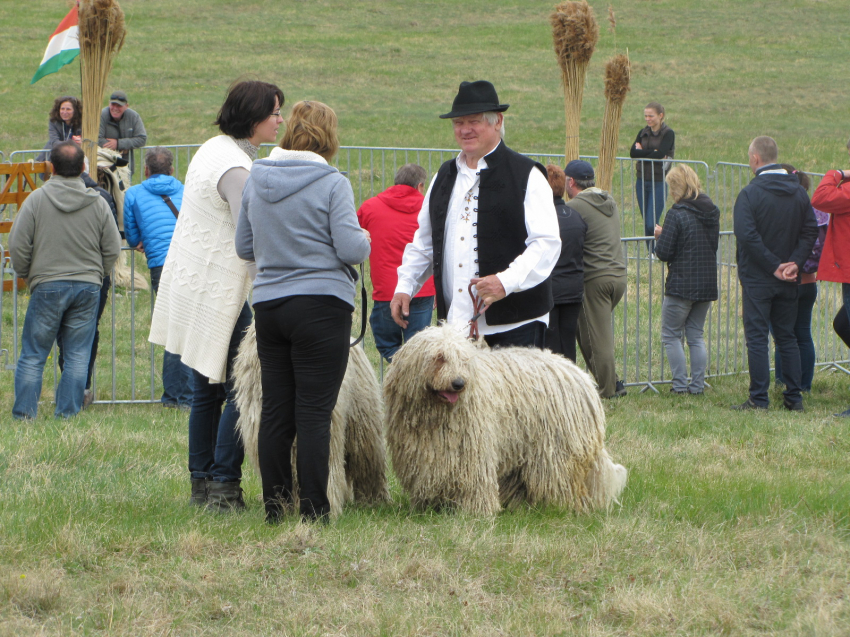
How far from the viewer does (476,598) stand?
380 cm

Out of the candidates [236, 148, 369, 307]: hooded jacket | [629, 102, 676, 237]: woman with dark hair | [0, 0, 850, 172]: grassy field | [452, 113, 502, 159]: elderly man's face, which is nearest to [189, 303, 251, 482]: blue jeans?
[236, 148, 369, 307]: hooded jacket

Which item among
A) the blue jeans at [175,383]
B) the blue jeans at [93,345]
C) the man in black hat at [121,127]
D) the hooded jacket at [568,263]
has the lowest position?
the blue jeans at [175,383]

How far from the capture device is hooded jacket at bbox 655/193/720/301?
859 centimetres

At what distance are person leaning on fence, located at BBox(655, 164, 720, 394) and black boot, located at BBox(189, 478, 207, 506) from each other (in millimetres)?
5046

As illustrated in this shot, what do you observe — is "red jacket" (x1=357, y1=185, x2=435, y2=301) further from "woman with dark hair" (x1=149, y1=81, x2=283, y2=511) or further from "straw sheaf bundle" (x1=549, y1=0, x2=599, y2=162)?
"woman with dark hair" (x1=149, y1=81, x2=283, y2=511)

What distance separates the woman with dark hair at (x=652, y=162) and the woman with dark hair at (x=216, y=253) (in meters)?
9.62

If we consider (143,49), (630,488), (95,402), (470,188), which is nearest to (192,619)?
(470,188)

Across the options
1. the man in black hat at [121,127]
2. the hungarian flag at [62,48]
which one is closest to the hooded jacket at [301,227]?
the hungarian flag at [62,48]

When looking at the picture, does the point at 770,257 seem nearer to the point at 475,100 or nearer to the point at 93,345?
the point at 475,100

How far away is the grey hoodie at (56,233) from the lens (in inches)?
283

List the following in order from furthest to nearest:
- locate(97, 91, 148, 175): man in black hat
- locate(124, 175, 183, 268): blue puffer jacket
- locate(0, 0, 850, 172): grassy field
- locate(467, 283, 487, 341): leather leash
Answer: locate(0, 0, 850, 172): grassy field, locate(97, 91, 148, 175): man in black hat, locate(124, 175, 183, 268): blue puffer jacket, locate(467, 283, 487, 341): leather leash

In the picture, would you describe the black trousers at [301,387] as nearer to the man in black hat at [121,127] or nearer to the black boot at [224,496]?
the black boot at [224,496]

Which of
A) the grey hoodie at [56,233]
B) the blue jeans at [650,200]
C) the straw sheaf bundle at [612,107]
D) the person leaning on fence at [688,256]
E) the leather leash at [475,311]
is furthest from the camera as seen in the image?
the blue jeans at [650,200]

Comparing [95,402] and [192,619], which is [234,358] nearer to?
[192,619]
